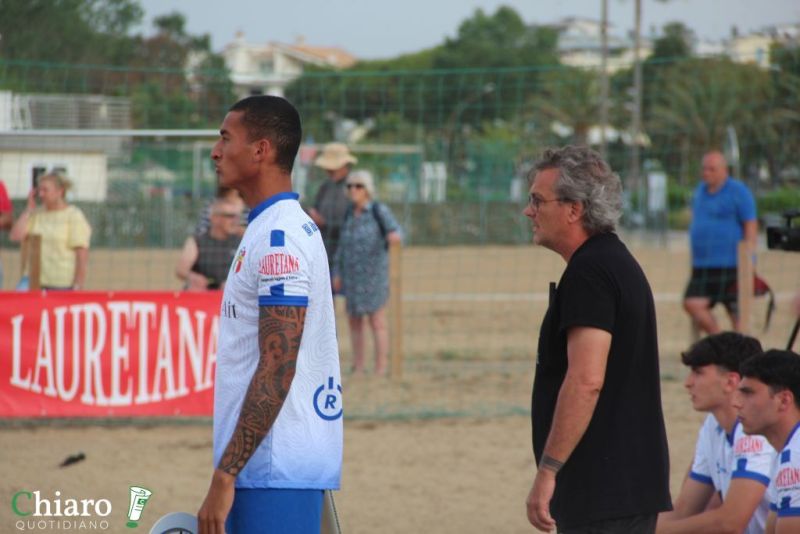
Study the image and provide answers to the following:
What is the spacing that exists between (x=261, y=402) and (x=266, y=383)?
4cm

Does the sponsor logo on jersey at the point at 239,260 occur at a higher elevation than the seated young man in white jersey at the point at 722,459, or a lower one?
higher

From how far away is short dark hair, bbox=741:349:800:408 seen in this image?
322 centimetres

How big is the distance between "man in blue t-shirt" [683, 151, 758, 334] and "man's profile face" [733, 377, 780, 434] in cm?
519

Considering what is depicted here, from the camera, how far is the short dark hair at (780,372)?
3.22m

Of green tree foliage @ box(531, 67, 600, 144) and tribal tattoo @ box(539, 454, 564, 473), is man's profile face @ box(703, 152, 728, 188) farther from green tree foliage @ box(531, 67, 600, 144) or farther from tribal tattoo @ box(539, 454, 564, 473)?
green tree foliage @ box(531, 67, 600, 144)

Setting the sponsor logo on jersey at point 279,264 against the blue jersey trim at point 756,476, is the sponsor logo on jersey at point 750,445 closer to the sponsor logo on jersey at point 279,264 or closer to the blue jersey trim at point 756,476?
the blue jersey trim at point 756,476

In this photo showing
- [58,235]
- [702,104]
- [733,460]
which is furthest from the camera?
[702,104]

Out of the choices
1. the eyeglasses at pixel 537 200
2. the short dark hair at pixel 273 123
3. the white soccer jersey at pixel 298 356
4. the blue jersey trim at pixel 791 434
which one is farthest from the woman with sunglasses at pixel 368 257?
the white soccer jersey at pixel 298 356

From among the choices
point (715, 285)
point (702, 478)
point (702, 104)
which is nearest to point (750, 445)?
point (702, 478)

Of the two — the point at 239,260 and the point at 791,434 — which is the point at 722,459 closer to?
the point at 791,434

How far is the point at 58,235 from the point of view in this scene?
7.47 meters

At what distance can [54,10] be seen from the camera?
61.6ft

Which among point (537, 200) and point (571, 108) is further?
point (571, 108)

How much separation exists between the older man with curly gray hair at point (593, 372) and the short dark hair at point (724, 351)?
3.44ft
